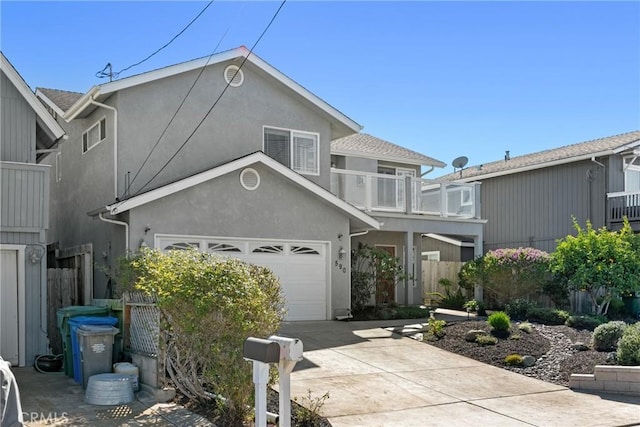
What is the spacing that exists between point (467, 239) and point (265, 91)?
11.6 meters

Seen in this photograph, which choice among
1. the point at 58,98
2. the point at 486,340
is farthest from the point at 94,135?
the point at 486,340

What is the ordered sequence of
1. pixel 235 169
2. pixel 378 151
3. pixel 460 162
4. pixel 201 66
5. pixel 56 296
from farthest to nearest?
pixel 460 162 < pixel 378 151 < pixel 201 66 < pixel 235 169 < pixel 56 296

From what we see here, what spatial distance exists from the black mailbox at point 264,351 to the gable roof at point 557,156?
19.1 metres

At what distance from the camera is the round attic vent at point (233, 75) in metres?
16.5

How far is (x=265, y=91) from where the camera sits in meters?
17.0

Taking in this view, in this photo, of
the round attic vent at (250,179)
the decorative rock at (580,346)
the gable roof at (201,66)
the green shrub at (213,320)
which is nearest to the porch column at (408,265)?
the gable roof at (201,66)

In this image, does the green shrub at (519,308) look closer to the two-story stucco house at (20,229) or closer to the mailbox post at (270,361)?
the two-story stucco house at (20,229)

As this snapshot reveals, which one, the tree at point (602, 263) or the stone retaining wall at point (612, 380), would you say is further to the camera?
the tree at point (602, 263)

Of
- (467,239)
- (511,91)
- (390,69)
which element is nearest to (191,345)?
(390,69)

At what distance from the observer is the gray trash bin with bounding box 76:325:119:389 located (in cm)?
969

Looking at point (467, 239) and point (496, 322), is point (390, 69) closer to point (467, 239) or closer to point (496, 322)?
point (496, 322)

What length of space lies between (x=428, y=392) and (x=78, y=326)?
18.5 feet

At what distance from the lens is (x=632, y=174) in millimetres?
22219

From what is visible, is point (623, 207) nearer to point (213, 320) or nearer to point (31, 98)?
point (213, 320)
